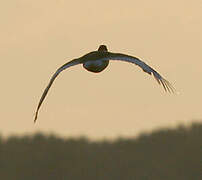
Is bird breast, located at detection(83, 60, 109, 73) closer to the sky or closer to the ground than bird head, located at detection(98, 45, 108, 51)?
closer to the ground

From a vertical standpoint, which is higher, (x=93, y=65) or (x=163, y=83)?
(x=93, y=65)

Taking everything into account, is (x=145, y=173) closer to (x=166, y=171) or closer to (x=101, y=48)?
(x=166, y=171)

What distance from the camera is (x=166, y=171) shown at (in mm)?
101188

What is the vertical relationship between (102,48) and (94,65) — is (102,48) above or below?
above

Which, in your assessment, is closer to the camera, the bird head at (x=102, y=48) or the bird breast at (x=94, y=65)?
the bird breast at (x=94, y=65)

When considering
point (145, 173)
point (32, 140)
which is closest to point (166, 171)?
point (145, 173)

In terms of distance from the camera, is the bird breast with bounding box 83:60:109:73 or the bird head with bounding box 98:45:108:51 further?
the bird head with bounding box 98:45:108:51

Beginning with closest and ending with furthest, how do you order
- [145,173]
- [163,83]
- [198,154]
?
1. [163,83]
2. [145,173]
3. [198,154]

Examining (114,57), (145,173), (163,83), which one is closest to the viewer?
(163,83)

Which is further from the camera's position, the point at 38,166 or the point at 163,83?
the point at 38,166

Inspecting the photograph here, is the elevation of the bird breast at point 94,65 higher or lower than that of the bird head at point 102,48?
lower

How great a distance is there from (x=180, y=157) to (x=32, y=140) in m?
19.4

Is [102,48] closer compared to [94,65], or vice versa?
[94,65]

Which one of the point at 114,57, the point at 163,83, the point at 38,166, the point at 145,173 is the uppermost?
the point at 38,166
